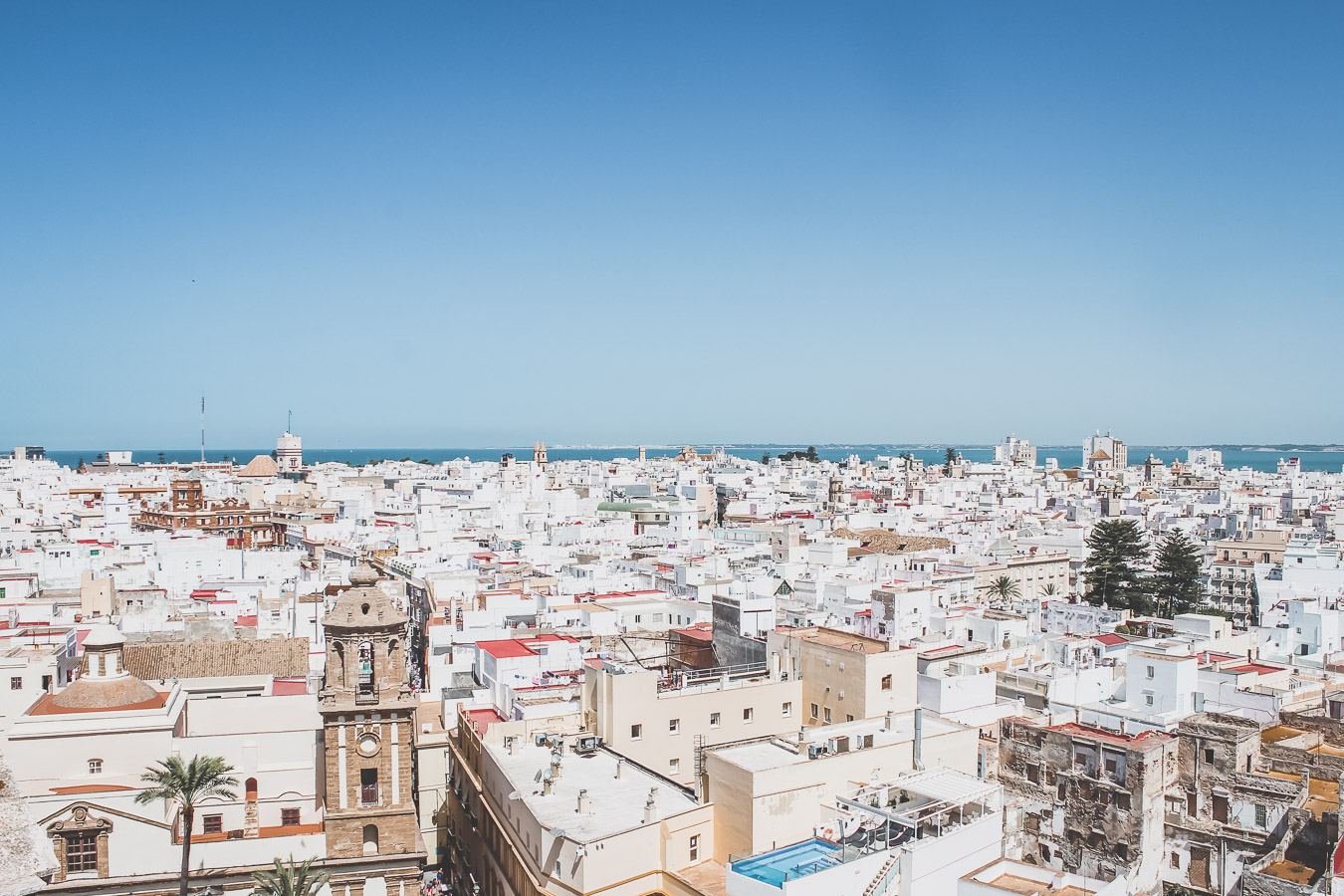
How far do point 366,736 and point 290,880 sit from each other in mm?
2782

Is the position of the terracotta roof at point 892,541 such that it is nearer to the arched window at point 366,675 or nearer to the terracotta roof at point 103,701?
the arched window at point 366,675

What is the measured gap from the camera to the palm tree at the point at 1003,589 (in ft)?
165

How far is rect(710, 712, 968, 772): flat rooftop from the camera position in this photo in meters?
17.9

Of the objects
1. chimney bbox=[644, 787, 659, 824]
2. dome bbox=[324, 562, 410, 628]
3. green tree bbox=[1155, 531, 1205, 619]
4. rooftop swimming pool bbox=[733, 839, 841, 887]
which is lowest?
green tree bbox=[1155, 531, 1205, 619]

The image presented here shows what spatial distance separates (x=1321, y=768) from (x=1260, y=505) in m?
83.0

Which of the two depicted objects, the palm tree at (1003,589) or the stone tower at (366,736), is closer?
the stone tower at (366,736)

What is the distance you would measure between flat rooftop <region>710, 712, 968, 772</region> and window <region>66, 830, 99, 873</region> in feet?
35.1

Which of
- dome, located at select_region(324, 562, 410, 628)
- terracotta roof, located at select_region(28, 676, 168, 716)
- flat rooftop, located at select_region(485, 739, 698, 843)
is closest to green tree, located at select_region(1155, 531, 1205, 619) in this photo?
flat rooftop, located at select_region(485, 739, 698, 843)

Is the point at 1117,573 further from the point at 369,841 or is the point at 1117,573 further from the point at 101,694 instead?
the point at 101,694

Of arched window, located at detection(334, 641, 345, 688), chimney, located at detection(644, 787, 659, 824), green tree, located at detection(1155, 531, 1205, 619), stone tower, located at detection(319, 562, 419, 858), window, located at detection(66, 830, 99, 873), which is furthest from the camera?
green tree, located at detection(1155, 531, 1205, 619)

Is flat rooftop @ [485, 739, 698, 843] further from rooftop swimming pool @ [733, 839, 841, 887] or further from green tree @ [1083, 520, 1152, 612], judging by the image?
green tree @ [1083, 520, 1152, 612]

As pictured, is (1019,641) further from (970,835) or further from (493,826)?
(493,826)

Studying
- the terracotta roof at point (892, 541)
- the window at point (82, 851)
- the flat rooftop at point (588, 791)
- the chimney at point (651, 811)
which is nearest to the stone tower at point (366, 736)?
→ the flat rooftop at point (588, 791)

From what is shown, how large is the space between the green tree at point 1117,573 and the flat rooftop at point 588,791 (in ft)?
133
